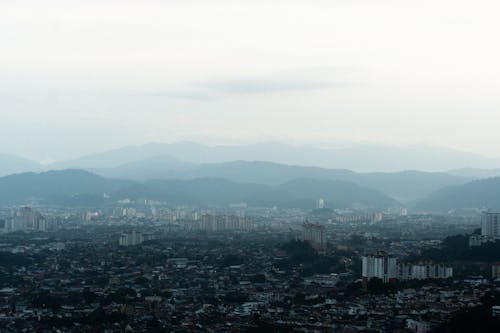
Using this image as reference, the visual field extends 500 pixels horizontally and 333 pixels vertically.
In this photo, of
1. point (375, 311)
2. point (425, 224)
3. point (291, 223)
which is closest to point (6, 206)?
point (291, 223)

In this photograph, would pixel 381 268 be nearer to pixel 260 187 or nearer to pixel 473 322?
pixel 473 322

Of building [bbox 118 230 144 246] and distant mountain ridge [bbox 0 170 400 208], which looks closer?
building [bbox 118 230 144 246]

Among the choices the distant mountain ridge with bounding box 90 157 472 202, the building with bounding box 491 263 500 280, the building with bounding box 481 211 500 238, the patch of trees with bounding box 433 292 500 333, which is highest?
the distant mountain ridge with bounding box 90 157 472 202

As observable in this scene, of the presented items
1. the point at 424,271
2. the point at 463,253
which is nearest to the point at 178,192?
the point at 463,253

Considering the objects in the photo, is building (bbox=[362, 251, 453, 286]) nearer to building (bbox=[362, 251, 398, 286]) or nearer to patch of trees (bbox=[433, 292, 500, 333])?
building (bbox=[362, 251, 398, 286])

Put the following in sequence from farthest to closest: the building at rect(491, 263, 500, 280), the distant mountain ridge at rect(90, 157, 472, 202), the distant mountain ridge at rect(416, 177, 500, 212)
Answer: the distant mountain ridge at rect(90, 157, 472, 202)
the distant mountain ridge at rect(416, 177, 500, 212)
the building at rect(491, 263, 500, 280)

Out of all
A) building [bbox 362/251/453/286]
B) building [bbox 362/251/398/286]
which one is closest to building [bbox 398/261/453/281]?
building [bbox 362/251/453/286]

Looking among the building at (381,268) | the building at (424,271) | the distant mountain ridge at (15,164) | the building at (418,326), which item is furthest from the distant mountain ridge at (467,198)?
the distant mountain ridge at (15,164)

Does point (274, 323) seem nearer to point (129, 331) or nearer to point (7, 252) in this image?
point (129, 331)
